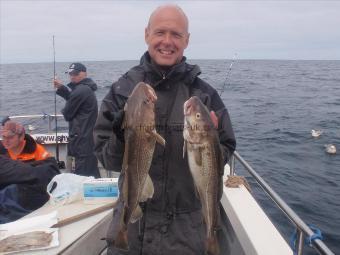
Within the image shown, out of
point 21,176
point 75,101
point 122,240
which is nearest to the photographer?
point 122,240

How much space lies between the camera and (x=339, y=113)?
23281mm

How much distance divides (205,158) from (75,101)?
535cm

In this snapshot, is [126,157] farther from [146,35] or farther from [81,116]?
[81,116]

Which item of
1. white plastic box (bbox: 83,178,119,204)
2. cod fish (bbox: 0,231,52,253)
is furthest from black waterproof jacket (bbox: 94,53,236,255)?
white plastic box (bbox: 83,178,119,204)

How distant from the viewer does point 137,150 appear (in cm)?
253

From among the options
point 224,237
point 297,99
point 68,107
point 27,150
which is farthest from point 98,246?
point 297,99

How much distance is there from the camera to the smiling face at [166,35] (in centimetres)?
285

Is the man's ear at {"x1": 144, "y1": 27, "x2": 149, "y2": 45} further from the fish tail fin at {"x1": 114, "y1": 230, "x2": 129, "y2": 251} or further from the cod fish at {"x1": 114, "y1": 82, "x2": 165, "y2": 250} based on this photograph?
the fish tail fin at {"x1": 114, "y1": 230, "x2": 129, "y2": 251}

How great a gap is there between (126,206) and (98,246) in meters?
1.71

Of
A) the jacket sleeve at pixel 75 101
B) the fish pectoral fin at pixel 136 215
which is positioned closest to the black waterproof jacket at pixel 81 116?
the jacket sleeve at pixel 75 101

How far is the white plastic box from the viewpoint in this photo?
4406 millimetres

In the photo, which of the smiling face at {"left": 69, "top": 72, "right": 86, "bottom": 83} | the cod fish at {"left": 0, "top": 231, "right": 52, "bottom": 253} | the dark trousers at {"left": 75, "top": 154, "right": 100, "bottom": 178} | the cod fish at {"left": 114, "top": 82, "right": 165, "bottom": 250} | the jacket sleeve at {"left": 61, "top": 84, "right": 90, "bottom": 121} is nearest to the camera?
the cod fish at {"left": 114, "top": 82, "right": 165, "bottom": 250}

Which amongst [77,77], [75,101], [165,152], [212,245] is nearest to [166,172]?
[165,152]

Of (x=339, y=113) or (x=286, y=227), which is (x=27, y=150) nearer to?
(x=286, y=227)
